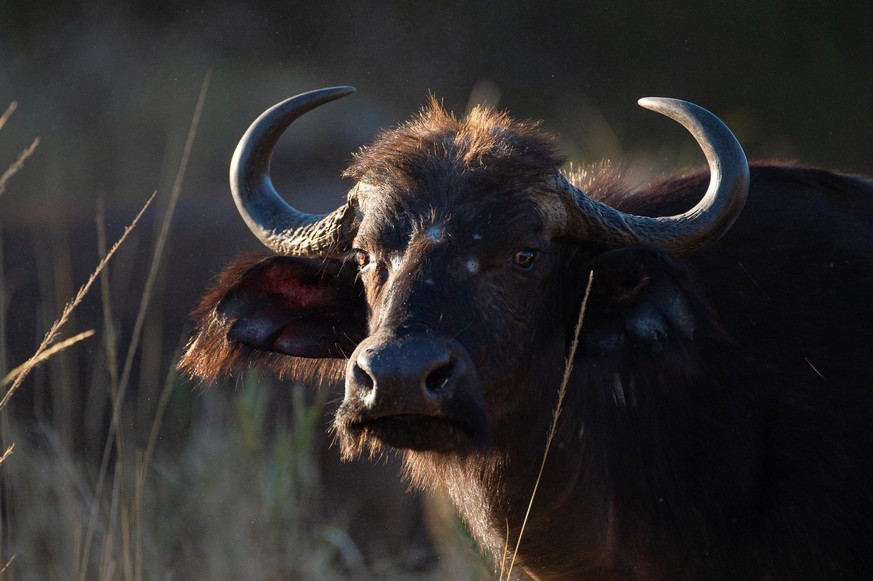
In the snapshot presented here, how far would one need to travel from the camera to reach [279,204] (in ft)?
15.5

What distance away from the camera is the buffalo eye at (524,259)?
402 cm

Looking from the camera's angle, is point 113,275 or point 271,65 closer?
point 113,275

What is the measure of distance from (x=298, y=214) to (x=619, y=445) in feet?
5.27

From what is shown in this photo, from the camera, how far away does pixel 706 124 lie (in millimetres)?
4113

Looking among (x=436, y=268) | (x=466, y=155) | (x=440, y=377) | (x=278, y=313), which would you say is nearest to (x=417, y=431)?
(x=440, y=377)

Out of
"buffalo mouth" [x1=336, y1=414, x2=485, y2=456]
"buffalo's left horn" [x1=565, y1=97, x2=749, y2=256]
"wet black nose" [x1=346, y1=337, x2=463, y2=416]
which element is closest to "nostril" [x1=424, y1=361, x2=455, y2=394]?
"wet black nose" [x1=346, y1=337, x2=463, y2=416]

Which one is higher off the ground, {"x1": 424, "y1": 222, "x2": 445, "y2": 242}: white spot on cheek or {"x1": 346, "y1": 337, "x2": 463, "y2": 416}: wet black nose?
{"x1": 424, "y1": 222, "x2": 445, "y2": 242}: white spot on cheek

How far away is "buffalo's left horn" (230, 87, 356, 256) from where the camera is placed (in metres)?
4.47

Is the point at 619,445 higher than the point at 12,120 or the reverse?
the reverse

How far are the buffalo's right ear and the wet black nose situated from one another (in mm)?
1055

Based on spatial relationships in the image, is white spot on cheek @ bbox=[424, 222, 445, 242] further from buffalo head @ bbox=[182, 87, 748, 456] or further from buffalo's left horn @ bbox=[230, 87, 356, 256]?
buffalo's left horn @ bbox=[230, 87, 356, 256]

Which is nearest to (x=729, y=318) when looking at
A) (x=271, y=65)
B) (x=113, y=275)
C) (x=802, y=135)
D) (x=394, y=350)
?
(x=394, y=350)

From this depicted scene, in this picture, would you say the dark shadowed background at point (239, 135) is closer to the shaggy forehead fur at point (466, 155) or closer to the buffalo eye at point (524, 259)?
the shaggy forehead fur at point (466, 155)

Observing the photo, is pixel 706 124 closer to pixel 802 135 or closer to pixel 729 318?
pixel 729 318
